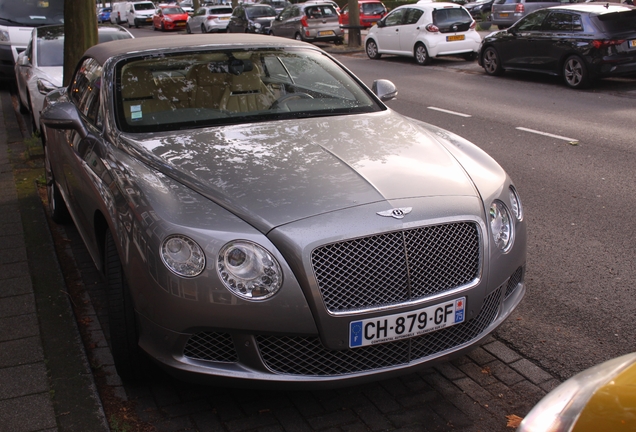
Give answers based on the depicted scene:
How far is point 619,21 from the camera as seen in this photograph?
45.7 feet

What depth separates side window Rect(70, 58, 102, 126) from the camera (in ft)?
15.6

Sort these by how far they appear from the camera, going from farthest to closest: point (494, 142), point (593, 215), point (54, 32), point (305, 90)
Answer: point (54, 32) → point (494, 142) → point (593, 215) → point (305, 90)

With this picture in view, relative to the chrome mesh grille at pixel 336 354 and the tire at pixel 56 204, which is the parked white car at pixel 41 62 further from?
the chrome mesh grille at pixel 336 354

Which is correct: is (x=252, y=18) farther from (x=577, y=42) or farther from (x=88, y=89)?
(x=88, y=89)

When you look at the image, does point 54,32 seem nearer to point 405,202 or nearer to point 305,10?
point 405,202

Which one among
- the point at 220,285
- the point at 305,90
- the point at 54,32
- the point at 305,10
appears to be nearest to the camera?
the point at 220,285

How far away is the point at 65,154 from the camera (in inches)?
203

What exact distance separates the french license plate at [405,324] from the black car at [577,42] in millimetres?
11919

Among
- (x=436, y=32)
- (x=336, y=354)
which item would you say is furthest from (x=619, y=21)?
(x=336, y=354)

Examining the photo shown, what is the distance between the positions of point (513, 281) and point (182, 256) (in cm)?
170

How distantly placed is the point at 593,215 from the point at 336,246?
3900mm

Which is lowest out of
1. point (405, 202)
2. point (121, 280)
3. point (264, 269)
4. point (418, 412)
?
point (418, 412)

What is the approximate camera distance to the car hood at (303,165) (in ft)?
10.8

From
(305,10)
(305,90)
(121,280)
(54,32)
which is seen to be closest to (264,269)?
(121,280)
